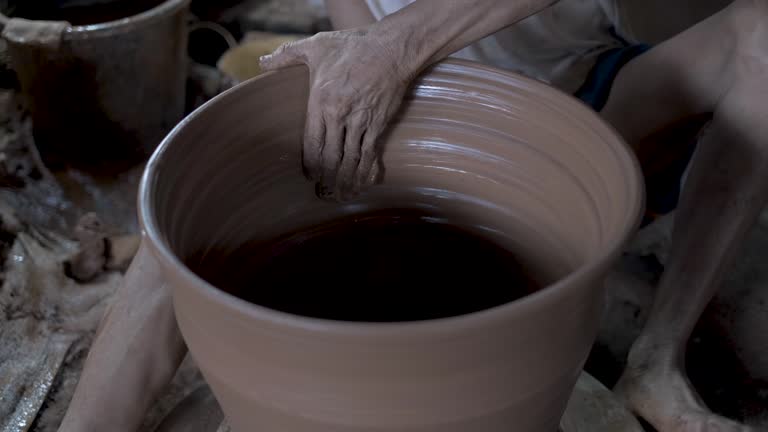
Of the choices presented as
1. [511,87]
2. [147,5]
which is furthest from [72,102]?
[511,87]

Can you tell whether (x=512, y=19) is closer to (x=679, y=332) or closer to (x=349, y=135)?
(x=349, y=135)

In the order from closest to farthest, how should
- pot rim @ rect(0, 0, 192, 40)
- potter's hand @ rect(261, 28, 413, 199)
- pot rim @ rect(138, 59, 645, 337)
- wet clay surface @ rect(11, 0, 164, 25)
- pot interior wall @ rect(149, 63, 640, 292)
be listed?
pot rim @ rect(138, 59, 645, 337), pot interior wall @ rect(149, 63, 640, 292), potter's hand @ rect(261, 28, 413, 199), pot rim @ rect(0, 0, 192, 40), wet clay surface @ rect(11, 0, 164, 25)

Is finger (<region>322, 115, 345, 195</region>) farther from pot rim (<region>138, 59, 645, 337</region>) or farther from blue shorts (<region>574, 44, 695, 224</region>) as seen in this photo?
blue shorts (<region>574, 44, 695, 224</region>)

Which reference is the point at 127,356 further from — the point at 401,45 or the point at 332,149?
the point at 401,45

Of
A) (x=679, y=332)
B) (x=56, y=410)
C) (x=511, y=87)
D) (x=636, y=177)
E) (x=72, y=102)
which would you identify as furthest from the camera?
(x=72, y=102)

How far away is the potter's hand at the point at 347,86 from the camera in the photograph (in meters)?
0.97

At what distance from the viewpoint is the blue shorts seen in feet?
4.61

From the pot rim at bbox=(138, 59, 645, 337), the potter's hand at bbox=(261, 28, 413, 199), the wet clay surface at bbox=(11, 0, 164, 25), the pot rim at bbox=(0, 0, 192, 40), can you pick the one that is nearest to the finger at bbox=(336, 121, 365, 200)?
the potter's hand at bbox=(261, 28, 413, 199)

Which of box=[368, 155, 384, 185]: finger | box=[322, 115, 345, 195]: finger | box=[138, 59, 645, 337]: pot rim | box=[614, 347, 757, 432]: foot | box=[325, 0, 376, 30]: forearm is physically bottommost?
box=[614, 347, 757, 432]: foot

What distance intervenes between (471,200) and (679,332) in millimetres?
433

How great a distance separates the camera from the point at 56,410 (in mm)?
1346

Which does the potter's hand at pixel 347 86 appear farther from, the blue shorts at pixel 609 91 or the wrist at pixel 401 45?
the blue shorts at pixel 609 91

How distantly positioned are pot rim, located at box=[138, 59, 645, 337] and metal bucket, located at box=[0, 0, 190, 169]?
1.28 m

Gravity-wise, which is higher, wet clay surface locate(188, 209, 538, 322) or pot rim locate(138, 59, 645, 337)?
pot rim locate(138, 59, 645, 337)
